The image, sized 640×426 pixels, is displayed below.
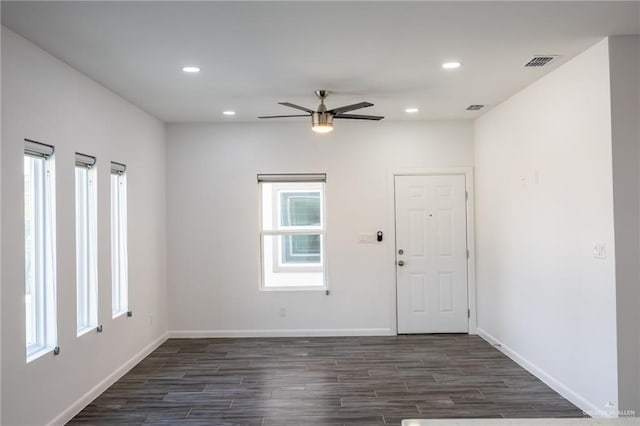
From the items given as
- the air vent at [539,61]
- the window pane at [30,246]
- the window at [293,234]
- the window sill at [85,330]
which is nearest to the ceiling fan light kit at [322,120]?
the air vent at [539,61]

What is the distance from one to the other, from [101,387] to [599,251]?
13.6 ft

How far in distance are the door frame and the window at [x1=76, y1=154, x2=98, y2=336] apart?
3.44m

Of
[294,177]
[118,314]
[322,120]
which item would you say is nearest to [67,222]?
[118,314]

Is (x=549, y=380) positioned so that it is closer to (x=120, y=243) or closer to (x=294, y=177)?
(x=294, y=177)

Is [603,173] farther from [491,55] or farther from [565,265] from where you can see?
[491,55]

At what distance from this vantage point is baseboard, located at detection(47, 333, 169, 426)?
3.55 meters

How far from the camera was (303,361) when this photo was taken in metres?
5.06

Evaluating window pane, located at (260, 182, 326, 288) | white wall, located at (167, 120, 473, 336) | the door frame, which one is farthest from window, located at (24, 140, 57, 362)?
the door frame

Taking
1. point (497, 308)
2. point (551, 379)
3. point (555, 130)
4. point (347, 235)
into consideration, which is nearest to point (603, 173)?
point (555, 130)

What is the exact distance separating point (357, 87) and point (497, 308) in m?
2.96

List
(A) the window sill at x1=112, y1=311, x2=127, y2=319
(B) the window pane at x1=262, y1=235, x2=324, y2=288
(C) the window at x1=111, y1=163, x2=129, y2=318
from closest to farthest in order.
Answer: (A) the window sill at x1=112, y1=311, x2=127, y2=319
(C) the window at x1=111, y1=163, x2=129, y2=318
(B) the window pane at x1=262, y1=235, x2=324, y2=288

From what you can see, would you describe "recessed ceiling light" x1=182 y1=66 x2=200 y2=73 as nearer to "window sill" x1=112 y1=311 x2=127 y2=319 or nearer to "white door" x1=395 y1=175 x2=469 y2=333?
"window sill" x1=112 y1=311 x2=127 y2=319

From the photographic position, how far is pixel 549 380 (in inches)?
166

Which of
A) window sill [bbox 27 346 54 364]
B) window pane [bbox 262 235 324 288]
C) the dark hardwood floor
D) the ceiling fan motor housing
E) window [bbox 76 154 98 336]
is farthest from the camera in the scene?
window pane [bbox 262 235 324 288]
